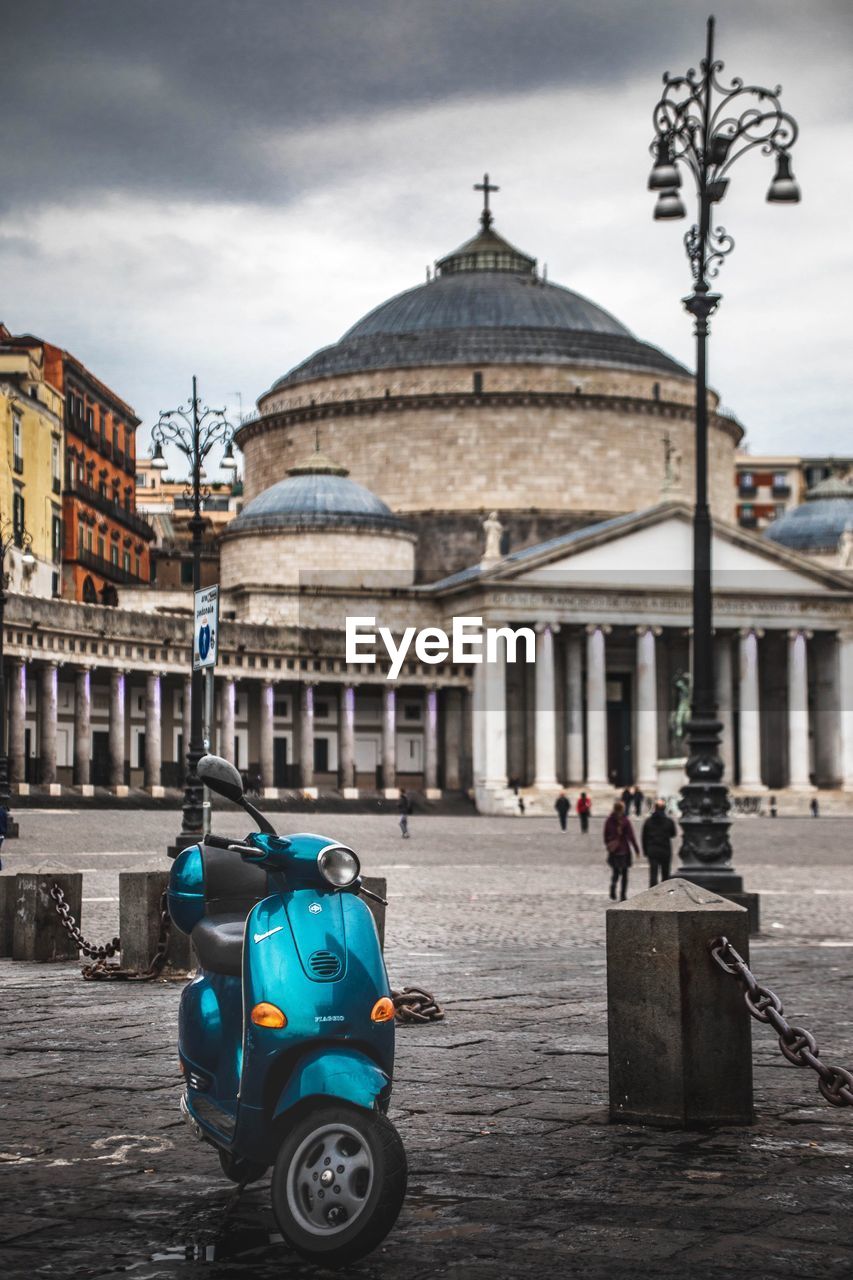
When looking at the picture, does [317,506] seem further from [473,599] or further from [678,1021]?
[678,1021]

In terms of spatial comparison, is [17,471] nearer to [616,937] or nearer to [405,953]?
[405,953]

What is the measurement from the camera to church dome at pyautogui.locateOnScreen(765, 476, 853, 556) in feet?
283

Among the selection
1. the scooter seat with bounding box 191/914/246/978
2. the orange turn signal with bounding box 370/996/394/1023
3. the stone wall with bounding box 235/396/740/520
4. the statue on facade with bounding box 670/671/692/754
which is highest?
the stone wall with bounding box 235/396/740/520

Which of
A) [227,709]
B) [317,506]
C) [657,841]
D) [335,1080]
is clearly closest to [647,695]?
[317,506]

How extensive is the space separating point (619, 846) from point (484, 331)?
2292 inches

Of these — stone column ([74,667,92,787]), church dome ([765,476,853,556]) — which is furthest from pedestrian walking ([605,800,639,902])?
church dome ([765,476,853,556])

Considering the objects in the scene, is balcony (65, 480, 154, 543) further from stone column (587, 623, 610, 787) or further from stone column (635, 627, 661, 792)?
stone column (635, 627, 661, 792)

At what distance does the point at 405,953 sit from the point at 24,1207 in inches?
392

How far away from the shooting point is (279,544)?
241 ft

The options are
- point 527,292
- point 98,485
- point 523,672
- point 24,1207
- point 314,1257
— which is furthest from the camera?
point 527,292

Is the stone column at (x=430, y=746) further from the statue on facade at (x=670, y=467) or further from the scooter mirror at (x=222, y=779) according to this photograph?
the scooter mirror at (x=222, y=779)

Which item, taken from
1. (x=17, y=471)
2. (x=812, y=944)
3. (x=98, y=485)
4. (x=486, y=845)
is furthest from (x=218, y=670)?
(x=812, y=944)

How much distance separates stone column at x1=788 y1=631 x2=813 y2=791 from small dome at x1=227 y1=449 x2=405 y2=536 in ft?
52.9

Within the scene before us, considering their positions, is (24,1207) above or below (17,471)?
below
